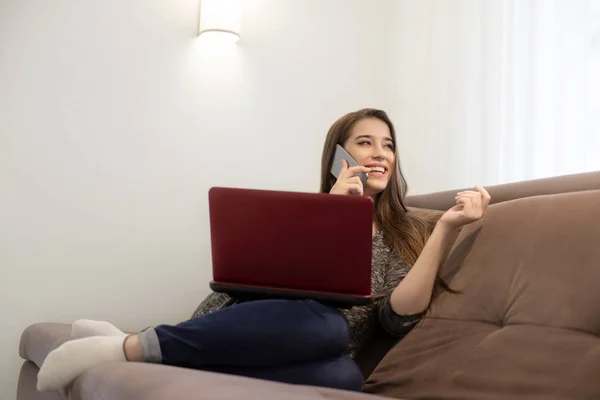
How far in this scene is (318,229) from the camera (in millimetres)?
1415

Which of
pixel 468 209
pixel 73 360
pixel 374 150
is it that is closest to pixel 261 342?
pixel 73 360

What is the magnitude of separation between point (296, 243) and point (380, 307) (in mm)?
399

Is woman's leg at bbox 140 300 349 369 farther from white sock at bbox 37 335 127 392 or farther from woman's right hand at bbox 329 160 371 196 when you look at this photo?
woman's right hand at bbox 329 160 371 196

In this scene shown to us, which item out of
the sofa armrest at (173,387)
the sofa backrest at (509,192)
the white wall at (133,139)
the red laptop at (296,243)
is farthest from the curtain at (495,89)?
the sofa armrest at (173,387)

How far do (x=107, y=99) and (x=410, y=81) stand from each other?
1.21 meters

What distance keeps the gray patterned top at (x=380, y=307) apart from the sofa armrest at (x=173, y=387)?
0.50 m

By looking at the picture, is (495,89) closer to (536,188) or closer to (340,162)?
(340,162)

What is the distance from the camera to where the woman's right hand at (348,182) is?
1.83m

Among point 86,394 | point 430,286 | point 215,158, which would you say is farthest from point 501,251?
point 215,158

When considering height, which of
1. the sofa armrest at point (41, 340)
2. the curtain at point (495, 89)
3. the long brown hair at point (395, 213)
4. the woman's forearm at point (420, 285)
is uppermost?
the curtain at point (495, 89)

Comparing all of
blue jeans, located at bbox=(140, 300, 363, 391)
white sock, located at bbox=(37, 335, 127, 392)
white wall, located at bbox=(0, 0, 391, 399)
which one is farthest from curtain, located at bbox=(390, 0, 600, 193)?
white sock, located at bbox=(37, 335, 127, 392)

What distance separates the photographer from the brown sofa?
3.64 ft

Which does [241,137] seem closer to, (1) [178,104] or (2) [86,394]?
(1) [178,104]

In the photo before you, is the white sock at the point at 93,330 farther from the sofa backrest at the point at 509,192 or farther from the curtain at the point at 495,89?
the curtain at the point at 495,89
